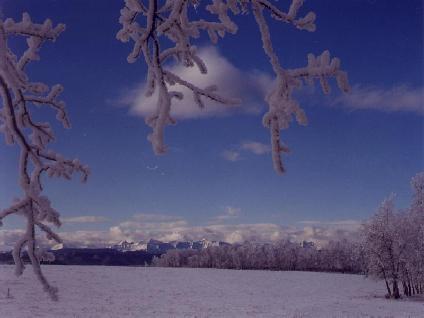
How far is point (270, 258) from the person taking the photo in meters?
104

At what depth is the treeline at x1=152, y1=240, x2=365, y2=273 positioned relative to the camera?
97.5 m

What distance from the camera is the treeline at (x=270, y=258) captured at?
97500 millimetres

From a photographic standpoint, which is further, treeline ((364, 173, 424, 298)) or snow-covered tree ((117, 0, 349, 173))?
treeline ((364, 173, 424, 298))

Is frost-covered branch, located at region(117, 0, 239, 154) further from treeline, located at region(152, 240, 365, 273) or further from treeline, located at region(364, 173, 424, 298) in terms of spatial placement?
treeline, located at region(152, 240, 365, 273)

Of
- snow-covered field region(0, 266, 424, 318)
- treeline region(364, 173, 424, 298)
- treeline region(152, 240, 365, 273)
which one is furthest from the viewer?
treeline region(152, 240, 365, 273)

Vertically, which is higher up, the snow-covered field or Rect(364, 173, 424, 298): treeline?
Rect(364, 173, 424, 298): treeline

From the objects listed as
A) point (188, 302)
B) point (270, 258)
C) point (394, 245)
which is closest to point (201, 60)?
point (188, 302)

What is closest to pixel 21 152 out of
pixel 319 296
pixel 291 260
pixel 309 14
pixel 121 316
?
pixel 309 14

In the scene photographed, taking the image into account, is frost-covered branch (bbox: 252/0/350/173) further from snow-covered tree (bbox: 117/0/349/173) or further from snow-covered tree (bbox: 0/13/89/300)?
snow-covered tree (bbox: 0/13/89/300)

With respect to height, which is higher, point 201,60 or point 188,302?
point 201,60

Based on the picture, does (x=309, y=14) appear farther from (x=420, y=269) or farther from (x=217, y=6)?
(x=420, y=269)

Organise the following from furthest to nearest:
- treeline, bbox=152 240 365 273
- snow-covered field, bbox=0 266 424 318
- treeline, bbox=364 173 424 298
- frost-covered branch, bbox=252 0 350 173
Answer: treeline, bbox=152 240 365 273, treeline, bbox=364 173 424 298, snow-covered field, bbox=0 266 424 318, frost-covered branch, bbox=252 0 350 173

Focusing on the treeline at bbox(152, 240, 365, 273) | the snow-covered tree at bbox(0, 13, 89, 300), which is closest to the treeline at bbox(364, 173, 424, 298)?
the snow-covered tree at bbox(0, 13, 89, 300)

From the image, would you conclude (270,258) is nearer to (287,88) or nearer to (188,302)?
(188,302)
